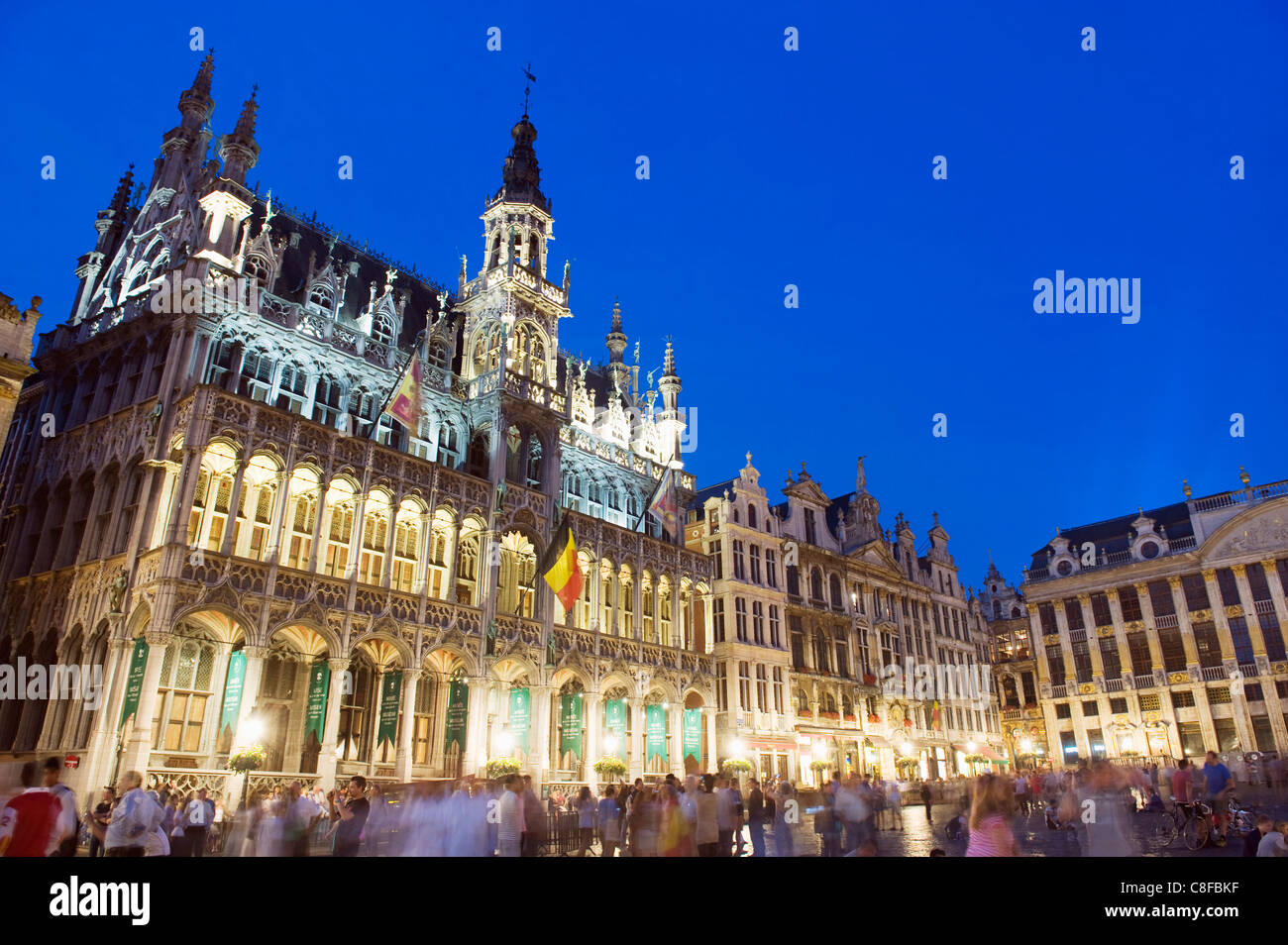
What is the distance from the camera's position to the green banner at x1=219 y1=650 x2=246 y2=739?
2420cm

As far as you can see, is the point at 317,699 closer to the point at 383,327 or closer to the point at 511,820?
the point at 511,820

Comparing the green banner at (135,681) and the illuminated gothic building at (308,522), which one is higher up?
the illuminated gothic building at (308,522)

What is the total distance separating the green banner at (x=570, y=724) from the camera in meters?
34.0

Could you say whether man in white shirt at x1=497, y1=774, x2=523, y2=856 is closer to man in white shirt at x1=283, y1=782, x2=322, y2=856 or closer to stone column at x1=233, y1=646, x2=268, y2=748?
man in white shirt at x1=283, y1=782, x2=322, y2=856

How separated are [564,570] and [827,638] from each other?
25.8 meters

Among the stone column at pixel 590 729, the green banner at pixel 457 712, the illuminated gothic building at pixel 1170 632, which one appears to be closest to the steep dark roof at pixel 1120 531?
the illuminated gothic building at pixel 1170 632

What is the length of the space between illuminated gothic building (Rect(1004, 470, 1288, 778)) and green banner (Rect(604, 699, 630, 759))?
41108 millimetres

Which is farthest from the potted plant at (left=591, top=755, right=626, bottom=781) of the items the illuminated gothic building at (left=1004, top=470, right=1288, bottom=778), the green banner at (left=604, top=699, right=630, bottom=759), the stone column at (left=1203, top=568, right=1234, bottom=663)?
the stone column at (left=1203, top=568, right=1234, bottom=663)

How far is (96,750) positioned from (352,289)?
68.4ft

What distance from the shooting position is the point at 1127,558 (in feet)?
209

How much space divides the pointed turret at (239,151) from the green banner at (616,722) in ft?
83.9

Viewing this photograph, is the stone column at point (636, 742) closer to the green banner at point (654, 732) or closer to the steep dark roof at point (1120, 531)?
the green banner at point (654, 732)

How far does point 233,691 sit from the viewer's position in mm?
24438
